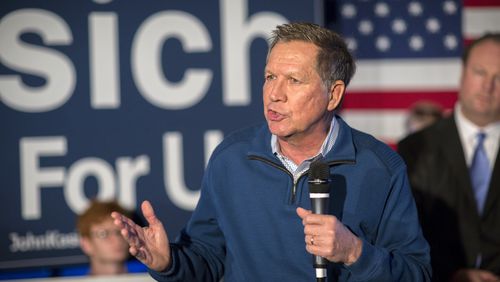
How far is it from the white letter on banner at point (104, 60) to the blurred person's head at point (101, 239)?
0.55 meters

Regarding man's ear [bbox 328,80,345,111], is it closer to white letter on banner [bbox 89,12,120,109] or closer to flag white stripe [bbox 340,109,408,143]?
white letter on banner [bbox 89,12,120,109]

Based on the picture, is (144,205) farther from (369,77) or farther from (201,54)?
(369,77)

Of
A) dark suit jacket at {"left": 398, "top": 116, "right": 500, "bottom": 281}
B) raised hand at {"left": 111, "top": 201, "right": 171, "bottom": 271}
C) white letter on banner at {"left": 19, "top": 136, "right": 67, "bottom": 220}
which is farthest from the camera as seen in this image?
white letter on banner at {"left": 19, "top": 136, "right": 67, "bottom": 220}

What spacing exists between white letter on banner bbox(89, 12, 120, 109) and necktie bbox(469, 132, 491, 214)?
6.10ft

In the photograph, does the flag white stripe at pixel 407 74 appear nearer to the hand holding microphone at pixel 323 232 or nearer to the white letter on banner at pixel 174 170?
the white letter on banner at pixel 174 170

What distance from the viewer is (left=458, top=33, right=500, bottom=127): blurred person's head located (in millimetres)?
3434

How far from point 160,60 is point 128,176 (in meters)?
0.66

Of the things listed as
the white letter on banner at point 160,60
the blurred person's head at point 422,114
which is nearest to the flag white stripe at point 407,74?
the blurred person's head at point 422,114

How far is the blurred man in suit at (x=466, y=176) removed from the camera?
3324 mm

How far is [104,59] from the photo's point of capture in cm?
405

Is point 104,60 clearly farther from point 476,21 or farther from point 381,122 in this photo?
point 476,21

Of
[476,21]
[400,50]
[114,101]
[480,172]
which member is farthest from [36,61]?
[476,21]

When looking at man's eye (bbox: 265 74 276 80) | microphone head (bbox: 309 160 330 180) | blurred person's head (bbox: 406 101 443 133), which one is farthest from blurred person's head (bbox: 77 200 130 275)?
microphone head (bbox: 309 160 330 180)

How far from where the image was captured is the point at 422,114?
500 cm
